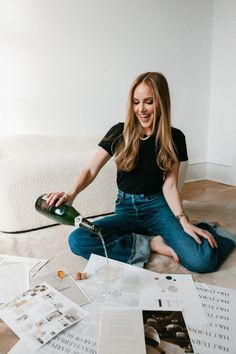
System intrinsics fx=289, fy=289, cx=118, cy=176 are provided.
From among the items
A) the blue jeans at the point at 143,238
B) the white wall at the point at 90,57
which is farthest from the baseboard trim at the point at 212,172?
the blue jeans at the point at 143,238

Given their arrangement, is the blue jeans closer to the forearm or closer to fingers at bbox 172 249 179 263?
fingers at bbox 172 249 179 263

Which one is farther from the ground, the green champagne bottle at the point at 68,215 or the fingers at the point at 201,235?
the green champagne bottle at the point at 68,215

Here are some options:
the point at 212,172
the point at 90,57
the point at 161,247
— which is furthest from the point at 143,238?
the point at 212,172

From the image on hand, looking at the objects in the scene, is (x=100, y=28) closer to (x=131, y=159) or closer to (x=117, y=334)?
(x=131, y=159)

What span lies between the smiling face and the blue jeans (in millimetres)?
328

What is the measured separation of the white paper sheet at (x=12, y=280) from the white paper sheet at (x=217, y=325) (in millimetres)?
560

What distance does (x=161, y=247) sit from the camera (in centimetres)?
123

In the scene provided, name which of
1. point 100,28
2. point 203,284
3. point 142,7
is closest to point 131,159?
point 203,284

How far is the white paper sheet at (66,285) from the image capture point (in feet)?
2.95

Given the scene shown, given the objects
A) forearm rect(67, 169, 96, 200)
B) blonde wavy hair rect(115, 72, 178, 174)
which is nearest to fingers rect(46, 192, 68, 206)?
forearm rect(67, 169, 96, 200)

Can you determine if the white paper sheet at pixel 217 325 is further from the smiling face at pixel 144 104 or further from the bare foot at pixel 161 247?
the smiling face at pixel 144 104

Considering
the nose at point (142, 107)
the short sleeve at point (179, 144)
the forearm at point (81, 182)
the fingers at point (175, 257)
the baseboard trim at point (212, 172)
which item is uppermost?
the nose at point (142, 107)

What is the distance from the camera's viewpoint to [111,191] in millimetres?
1765

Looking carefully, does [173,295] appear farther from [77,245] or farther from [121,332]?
[77,245]
